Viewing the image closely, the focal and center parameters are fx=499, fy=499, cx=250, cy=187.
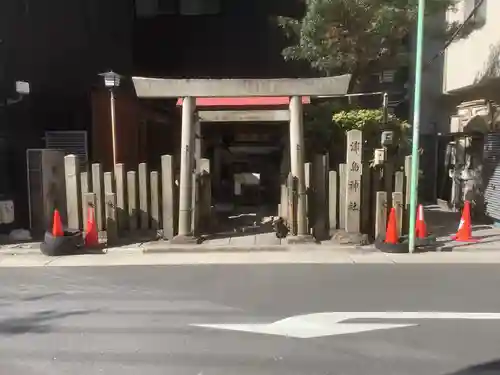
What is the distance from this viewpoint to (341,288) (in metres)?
6.84

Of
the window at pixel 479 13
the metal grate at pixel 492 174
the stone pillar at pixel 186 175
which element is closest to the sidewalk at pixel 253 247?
the stone pillar at pixel 186 175

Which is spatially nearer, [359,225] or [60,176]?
[359,225]

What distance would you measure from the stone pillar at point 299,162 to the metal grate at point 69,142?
5.91 meters

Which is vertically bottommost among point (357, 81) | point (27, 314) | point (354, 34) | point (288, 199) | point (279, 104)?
point (27, 314)

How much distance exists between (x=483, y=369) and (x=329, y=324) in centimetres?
161

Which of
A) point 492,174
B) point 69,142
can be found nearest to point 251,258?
point 69,142

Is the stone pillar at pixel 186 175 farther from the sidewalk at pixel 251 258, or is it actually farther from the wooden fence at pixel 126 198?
the sidewalk at pixel 251 258

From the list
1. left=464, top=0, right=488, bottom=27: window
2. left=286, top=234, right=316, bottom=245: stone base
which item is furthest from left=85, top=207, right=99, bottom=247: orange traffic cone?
left=464, top=0, right=488, bottom=27: window

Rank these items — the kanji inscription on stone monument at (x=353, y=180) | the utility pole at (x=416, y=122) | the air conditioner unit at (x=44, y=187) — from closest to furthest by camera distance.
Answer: the utility pole at (x=416, y=122) → the kanji inscription on stone monument at (x=353, y=180) → the air conditioner unit at (x=44, y=187)

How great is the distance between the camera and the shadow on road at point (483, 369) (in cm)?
416

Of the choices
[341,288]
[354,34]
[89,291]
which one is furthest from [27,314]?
[354,34]

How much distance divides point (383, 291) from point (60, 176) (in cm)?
740

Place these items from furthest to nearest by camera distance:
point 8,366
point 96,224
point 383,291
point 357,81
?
point 357,81
point 96,224
point 383,291
point 8,366

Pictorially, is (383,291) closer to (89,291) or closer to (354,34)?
(89,291)
